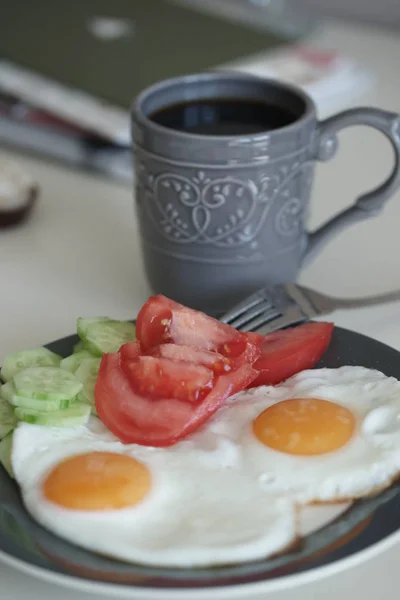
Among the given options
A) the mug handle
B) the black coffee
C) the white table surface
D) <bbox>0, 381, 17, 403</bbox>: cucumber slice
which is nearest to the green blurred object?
the white table surface

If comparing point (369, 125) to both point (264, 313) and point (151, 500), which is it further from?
point (151, 500)

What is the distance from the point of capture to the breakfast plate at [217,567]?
57 centimetres

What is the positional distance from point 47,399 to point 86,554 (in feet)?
0.51

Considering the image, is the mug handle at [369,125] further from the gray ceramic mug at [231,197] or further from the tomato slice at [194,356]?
the tomato slice at [194,356]

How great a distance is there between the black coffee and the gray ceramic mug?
0.01m

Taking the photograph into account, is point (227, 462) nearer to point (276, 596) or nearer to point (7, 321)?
point (276, 596)

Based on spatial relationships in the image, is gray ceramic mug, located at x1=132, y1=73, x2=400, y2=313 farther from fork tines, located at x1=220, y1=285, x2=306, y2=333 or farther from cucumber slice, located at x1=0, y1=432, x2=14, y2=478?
cucumber slice, located at x1=0, y1=432, x2=14, y2=478

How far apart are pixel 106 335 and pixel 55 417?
14 centimetres

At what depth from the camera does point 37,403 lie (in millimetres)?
727

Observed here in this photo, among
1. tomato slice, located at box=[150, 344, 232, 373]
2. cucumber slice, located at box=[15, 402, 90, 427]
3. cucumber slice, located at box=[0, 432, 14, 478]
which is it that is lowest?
cucumber slice, located at box=[0, 432, 14, 478]

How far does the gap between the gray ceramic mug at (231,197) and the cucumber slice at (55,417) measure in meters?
0.27

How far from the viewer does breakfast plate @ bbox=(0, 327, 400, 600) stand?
575 mm

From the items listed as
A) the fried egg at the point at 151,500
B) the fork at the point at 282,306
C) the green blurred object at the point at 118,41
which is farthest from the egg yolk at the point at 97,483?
the green blurred object at the point at 118,41

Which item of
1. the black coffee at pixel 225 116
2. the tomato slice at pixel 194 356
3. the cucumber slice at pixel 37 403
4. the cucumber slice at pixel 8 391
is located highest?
the black coffee at pixel 225 116
